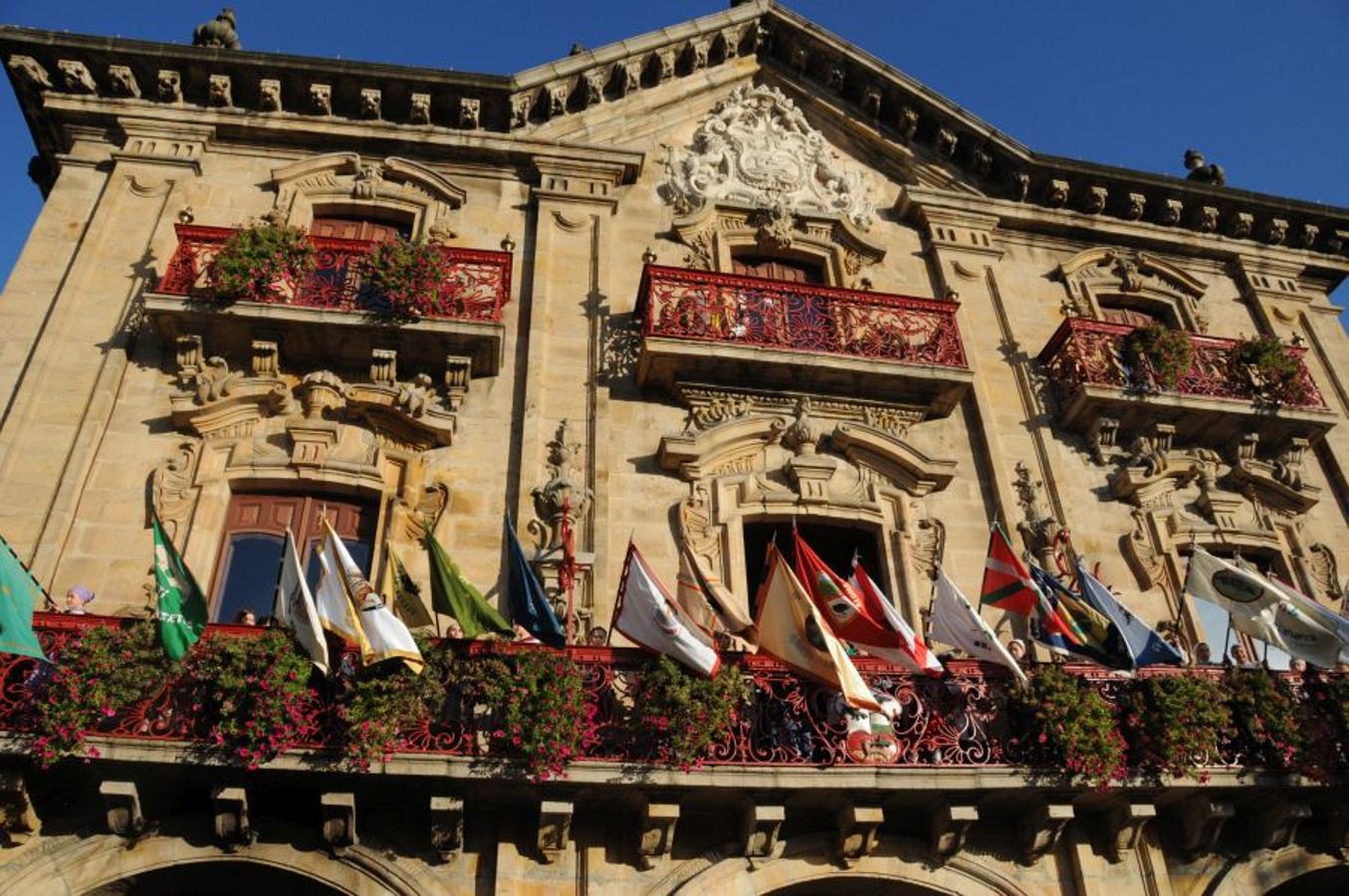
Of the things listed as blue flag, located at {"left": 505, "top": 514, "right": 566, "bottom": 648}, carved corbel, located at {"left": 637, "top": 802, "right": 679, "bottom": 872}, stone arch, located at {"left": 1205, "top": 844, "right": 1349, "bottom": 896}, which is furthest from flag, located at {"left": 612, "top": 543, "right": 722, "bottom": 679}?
stone arch, located at {"left": 1205, "top": 844, "right": 1349, "bottom": 896}

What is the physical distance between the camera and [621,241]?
13.5 meters

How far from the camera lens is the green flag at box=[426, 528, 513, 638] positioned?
870cm

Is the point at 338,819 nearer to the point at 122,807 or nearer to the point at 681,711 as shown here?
the point at 122,807

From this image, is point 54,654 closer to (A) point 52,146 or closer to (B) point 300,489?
(B) point 300,489

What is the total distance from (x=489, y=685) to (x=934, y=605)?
4154 mm

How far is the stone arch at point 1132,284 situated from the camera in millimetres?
14859

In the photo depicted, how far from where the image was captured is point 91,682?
759 centimetres

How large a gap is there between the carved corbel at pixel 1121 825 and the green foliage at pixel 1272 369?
6625 mm

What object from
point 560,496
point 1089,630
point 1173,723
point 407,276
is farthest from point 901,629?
point 407,276

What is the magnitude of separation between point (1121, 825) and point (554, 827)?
16.1 feet

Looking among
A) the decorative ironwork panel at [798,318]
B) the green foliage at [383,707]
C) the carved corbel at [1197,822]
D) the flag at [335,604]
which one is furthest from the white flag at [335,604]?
the carved corbel at [1197,822]

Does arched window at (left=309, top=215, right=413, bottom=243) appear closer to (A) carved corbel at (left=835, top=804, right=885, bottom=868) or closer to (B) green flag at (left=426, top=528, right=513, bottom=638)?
(B) green flag at (left=426, top=528, right=513, bottom=638)

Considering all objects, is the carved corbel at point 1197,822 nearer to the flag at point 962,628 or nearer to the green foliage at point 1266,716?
the green foliage at point 1266,716

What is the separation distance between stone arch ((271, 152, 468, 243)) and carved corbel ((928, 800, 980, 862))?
8.71 m
